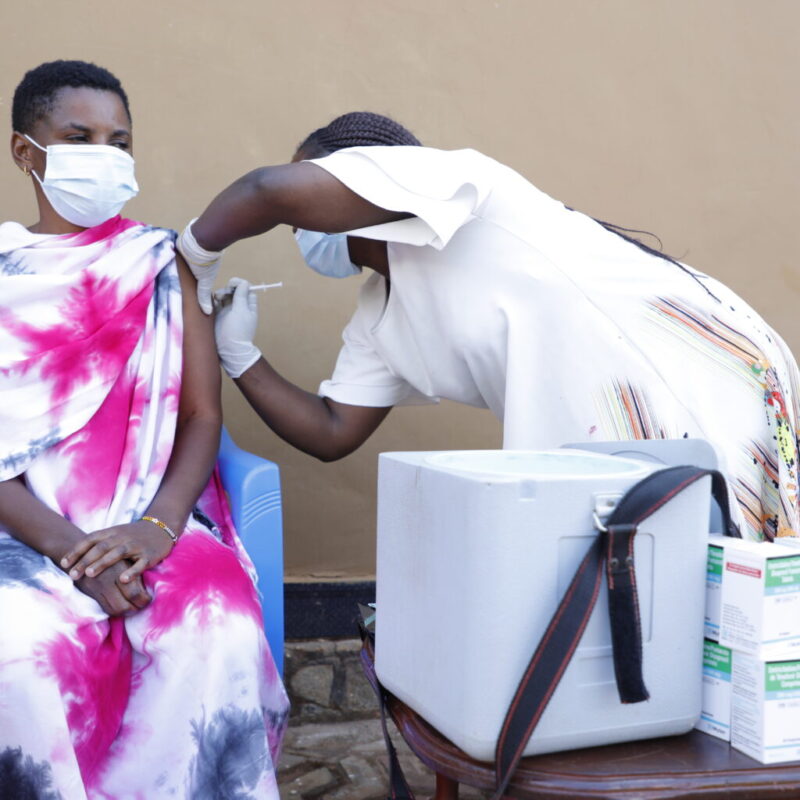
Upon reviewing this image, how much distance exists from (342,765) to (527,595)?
4.98ft

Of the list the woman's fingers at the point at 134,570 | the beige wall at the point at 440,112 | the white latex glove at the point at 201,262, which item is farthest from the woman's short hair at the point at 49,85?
the woman's fingers at the point at 134,570

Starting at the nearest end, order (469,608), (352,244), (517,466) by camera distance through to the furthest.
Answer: (469,608) → (517,466) → (352,244)

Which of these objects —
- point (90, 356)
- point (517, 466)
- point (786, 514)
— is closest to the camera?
point (517, 466)

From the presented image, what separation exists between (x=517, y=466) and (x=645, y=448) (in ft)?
1.04

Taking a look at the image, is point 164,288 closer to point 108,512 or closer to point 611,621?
point 108,512

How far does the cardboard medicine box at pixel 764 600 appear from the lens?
1.09 m

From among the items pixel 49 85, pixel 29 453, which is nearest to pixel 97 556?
pixel 29 453

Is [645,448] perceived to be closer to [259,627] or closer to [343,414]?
[259,627]

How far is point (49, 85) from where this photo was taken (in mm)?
1965

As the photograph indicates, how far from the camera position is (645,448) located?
1.40 m

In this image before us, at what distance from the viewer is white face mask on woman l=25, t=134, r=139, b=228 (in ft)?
6.28

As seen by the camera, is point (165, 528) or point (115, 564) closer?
point (115, 564)

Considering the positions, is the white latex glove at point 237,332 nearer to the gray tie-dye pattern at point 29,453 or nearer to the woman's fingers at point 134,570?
the gray tie-dye pattern at point 29,453

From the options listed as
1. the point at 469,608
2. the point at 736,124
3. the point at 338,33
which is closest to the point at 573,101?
the point at 736,124
